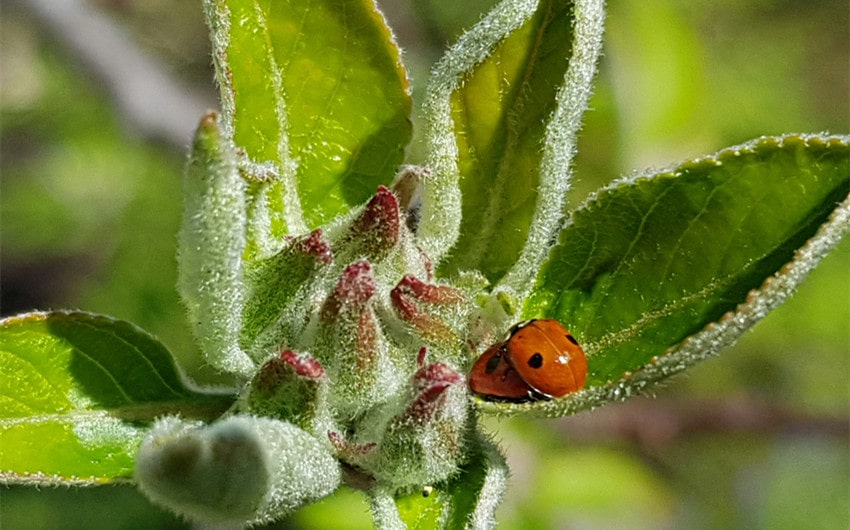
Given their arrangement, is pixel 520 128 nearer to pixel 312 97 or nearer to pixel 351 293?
pixel 312 97

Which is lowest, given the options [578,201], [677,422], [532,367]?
[532,367]

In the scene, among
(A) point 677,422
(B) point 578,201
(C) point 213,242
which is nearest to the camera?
(C) point 213,242

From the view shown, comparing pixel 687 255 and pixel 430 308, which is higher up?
pixel 687 255

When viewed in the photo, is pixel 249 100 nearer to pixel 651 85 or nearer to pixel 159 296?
pixel 651 85

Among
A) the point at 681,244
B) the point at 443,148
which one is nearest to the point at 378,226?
the point at 443,148

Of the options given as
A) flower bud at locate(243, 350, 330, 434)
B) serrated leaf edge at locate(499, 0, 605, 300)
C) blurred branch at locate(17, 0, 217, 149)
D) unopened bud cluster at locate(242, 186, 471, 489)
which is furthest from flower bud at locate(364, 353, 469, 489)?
blurred branch at locate(17, 0, 217, 149)

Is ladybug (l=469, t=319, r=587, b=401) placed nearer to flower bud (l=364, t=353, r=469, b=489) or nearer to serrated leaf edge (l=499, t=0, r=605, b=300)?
flower bud (l=364, t=353, r=469, b=489)

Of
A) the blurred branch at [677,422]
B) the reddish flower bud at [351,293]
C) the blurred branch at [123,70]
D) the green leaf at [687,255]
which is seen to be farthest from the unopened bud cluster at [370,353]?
the blurred branch at [677,422]
